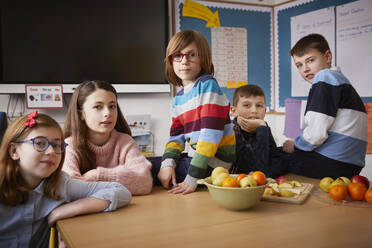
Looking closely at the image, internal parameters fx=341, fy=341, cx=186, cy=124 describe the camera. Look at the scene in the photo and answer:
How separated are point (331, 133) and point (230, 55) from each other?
1.84m

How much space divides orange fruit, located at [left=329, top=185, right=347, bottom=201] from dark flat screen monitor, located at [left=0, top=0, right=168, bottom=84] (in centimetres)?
212

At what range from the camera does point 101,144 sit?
1.44m

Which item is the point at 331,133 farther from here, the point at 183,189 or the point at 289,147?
the point at 183,189

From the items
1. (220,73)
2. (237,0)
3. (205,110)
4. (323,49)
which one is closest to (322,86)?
(323,49)

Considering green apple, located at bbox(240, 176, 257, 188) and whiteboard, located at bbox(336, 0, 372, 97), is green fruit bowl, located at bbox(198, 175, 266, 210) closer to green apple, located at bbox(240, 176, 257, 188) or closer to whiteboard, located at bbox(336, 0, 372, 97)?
green apple, located at bbox(240, 176, 257, 188)

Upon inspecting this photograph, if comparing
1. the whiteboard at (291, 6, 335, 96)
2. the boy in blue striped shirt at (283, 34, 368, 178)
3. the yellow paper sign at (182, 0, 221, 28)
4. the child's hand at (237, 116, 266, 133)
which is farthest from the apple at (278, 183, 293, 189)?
the yellow paper sign at (182, 0, 221, 28)

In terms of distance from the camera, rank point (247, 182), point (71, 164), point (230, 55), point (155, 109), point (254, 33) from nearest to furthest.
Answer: point (247, 182)
point (71, 164)
point (155, 109)
point (230, 55)
point (254, 33)

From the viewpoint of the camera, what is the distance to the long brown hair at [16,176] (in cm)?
104

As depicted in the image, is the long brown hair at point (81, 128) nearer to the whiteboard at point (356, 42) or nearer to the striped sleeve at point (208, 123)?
the striped sleeve at point (208, 123)

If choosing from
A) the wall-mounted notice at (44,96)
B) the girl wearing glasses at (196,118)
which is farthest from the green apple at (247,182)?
the wall-mounted notice at (44,96)

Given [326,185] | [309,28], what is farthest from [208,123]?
[309,28]

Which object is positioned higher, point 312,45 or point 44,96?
point 312,45

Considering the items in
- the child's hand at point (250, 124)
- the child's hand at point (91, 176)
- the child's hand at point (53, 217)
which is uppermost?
the child's hand at point (250, 124)

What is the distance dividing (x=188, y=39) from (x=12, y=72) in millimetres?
1664
